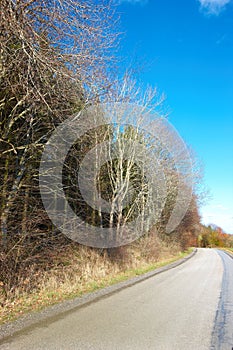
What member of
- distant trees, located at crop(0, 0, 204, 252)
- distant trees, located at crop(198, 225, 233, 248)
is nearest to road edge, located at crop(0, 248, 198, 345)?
distant trees, located at crop(0, 0, 204, 252)

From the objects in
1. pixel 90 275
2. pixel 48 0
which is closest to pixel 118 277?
pixel 90 275

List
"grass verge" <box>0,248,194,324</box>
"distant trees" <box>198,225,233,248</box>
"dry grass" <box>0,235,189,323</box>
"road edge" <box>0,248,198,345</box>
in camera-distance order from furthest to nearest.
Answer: "distant trees" <box>198,225,233,248</box> < "dry grass" <box>0,235,189,323</box> < "grass verge" <box>0,248,194,324</box> < "road edge" <box>0,248,198,345</box>

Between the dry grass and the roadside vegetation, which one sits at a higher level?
the roadside vegetation

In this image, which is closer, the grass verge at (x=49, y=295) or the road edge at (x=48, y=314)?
the road edge at (x=48, y=314)

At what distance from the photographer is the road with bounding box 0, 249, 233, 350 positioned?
4.17 metres

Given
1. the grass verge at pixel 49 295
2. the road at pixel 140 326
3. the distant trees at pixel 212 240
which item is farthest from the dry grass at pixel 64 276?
the distant trees at pixel 212 240

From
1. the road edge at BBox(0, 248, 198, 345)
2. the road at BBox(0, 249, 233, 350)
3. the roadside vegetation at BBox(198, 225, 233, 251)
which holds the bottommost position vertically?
the road edge at BBox(0, 248, 198, 345)

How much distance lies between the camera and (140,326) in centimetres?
498

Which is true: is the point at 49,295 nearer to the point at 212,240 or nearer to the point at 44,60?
the point at 44,60

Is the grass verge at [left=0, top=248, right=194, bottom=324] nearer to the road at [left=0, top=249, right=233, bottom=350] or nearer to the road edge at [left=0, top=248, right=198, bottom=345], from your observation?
the road edge at [left=0, top=248, right=198, bottom=345]

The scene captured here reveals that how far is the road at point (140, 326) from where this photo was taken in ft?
13.7

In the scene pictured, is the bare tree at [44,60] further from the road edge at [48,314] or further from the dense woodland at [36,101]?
the road edge at [48,314]

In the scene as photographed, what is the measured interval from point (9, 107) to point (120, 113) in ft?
24.0

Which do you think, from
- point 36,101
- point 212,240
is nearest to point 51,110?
point 36,101
